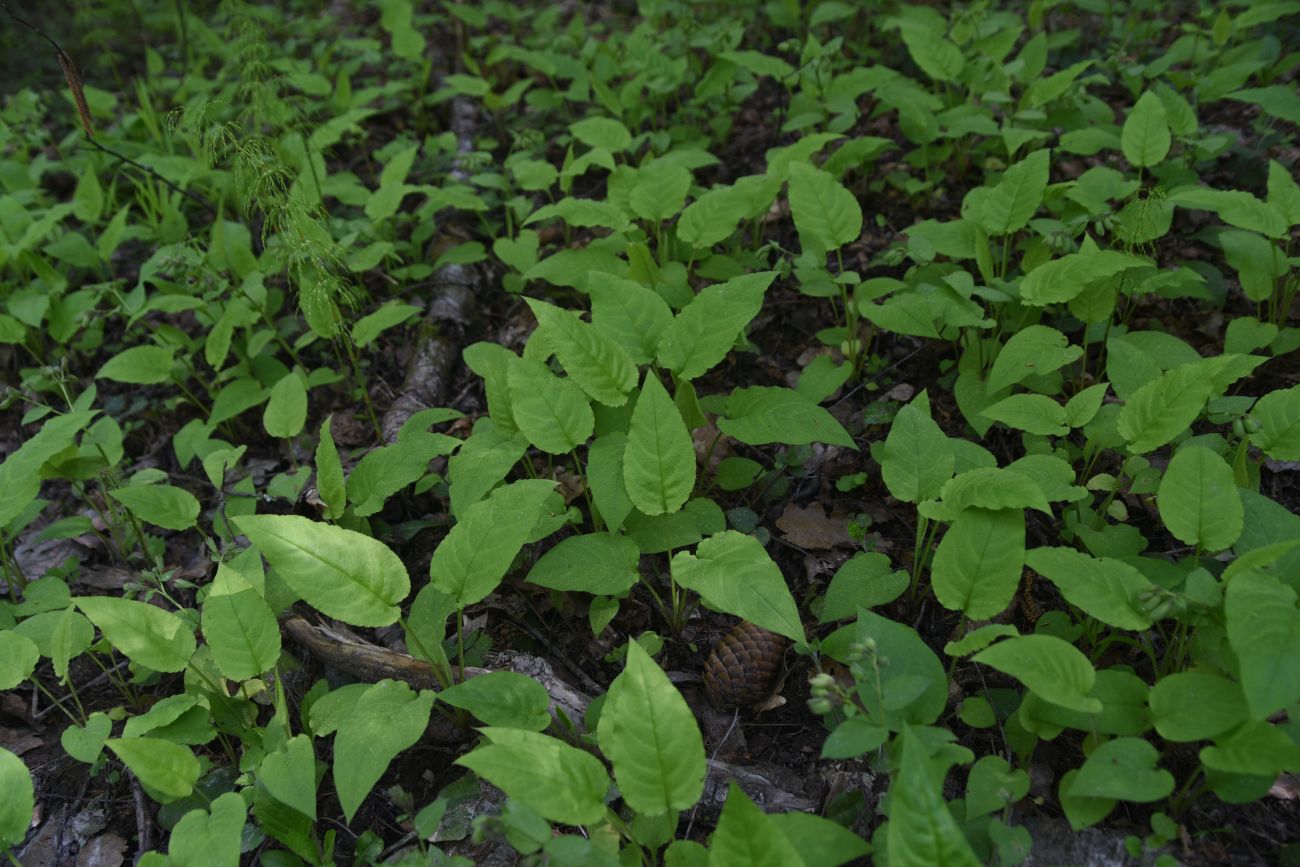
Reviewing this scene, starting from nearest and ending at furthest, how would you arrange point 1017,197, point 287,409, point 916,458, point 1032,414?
1. point 916,458
2. point 1032,414
3. point 1017,197
4. point 287,409

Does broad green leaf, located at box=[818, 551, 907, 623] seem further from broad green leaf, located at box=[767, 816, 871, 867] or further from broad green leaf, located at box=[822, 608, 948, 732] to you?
broad green leaf, located at box=[767, 816, 871, 867]

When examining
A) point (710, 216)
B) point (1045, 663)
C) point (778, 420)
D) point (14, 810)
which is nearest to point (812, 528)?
point (778, 420)

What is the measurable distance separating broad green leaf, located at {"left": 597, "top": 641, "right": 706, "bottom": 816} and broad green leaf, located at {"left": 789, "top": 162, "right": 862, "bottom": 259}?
6.74ft

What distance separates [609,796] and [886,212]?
3164 mm

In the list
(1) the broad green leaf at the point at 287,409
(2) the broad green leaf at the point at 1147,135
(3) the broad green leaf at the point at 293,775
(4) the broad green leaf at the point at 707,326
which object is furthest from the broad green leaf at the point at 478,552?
(2) the broad green leaf at the point at 1147,135

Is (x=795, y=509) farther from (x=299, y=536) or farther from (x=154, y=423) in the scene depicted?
(x=154, y=423)

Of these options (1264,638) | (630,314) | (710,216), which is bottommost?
(1264,638)

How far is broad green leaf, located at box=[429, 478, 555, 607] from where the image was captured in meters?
2.25

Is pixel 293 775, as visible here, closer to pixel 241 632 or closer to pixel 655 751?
pixel 241 632

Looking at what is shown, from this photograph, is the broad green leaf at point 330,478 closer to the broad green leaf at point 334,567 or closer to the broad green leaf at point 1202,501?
the broad green leaf at point 334,567

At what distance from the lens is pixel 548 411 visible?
8.71 ft

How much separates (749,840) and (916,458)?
1.28 metres

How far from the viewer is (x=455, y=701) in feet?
6.88

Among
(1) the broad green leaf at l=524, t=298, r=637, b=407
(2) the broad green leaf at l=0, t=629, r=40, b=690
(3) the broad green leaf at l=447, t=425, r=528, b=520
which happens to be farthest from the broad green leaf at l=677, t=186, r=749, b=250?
(2) the broad green leaf at l=0, t=629, r=40, b=690
